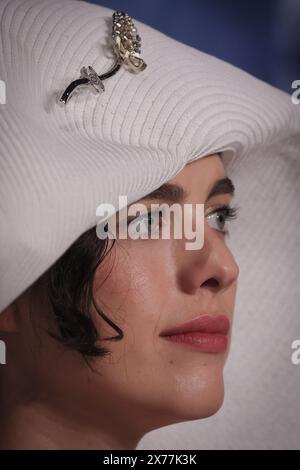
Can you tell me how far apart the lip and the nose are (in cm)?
4

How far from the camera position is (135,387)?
0.75 metres

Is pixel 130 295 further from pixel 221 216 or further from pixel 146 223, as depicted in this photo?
pixel 221 216

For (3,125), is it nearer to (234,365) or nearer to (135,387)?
(135,387)

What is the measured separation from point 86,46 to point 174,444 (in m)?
0.70

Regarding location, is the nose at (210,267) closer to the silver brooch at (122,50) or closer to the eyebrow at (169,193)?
the eyebrow at (169,193)

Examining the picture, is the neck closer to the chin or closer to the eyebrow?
the chin

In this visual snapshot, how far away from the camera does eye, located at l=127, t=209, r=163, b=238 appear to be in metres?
0.76

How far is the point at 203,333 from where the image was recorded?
0.79 meters

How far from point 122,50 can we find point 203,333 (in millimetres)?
375

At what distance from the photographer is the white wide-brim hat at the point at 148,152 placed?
0.60 meters

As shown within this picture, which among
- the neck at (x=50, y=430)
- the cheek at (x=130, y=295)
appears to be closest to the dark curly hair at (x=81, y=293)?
the cheek at (x=130, y=295)

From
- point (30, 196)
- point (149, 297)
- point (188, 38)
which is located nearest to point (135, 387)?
point (149, 297)

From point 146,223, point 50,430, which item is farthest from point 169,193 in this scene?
point 50,430
